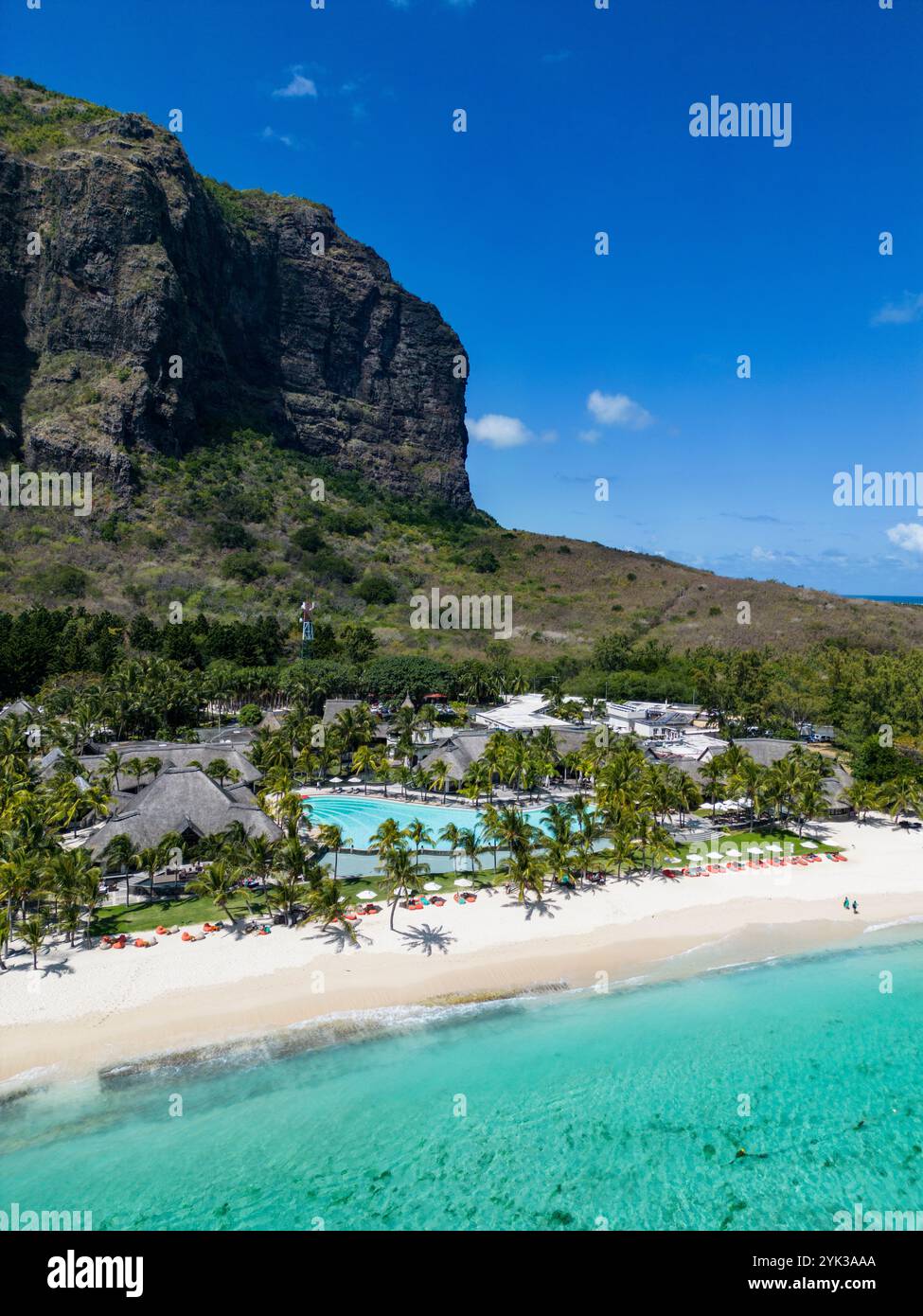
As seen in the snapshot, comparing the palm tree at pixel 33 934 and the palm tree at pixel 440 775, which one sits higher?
the palm tree at pixel 440 775

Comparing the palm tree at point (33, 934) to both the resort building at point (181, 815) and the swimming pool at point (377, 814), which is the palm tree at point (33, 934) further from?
the swimming pool at point (377, 814)

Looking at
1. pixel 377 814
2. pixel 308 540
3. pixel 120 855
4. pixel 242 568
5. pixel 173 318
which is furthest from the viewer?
pixel 173 318

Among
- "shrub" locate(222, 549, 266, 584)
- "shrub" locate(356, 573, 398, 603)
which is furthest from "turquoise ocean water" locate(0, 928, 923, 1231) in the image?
"shrub" locate(222, 549, 266, 584)

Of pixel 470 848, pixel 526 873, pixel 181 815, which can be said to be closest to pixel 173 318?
pixel 181 815

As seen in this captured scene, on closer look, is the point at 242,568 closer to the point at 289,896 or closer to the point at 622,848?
the point at 289,896

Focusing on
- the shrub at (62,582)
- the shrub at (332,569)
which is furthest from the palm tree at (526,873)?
the shrub at (332,569)

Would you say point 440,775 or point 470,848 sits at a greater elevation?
point 440,775

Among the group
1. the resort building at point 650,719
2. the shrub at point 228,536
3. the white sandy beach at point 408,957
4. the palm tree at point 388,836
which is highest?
the shrub at point 228,536
